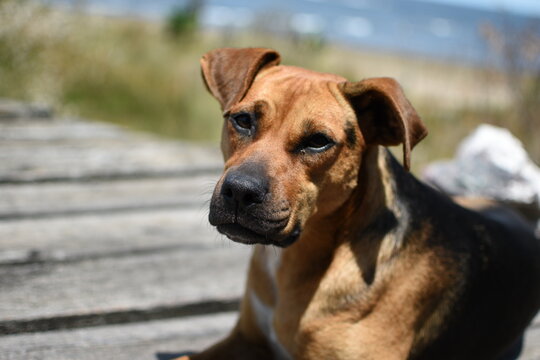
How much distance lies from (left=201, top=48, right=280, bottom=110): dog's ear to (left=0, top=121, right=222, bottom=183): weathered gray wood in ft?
7.99

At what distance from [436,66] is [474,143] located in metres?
15.6

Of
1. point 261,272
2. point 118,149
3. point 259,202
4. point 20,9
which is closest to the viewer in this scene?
point 259,202

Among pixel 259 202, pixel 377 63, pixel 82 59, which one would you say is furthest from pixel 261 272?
pixel 377 63

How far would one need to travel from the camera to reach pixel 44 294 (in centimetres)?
324

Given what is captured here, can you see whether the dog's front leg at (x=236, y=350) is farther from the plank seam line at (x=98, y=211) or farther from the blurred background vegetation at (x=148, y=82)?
the blurred background vegetation at (x=148, y=82)

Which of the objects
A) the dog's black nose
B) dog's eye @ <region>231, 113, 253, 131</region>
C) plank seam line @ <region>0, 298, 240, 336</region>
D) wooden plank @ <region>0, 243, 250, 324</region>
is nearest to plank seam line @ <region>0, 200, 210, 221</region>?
wooden plank @ <region>0, 243, 250, 324</region>

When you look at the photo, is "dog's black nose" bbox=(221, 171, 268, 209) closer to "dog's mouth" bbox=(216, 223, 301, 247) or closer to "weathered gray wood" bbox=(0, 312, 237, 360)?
"dog's mouth" bbox=(216, 223, 301, 247)

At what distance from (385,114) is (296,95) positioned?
0.40 m

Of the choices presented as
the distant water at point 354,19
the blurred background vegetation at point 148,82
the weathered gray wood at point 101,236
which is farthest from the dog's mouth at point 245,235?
the distant water at point 354,19

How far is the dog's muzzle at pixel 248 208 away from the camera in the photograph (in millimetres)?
2404

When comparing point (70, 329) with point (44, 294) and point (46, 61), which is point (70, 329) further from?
point (46, 61)

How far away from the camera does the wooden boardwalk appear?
300 cm

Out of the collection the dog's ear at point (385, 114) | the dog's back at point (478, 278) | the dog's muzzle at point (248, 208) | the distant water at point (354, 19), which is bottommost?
the distant water at point (354, 19)

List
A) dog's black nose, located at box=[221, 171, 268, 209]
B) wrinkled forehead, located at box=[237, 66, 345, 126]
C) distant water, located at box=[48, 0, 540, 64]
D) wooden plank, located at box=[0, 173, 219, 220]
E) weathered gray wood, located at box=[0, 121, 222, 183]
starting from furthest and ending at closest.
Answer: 1. distant water, located at box=[48, 0, 540, 64]
2. weathered gray wood, located at box=[0, 121, 222, 183]
3. wooden plank, located at box=[0, 173, 219, 220]
4. wrinkled forehead, located at box=[237, 66, 345, 126]
5. dog's black nose, located at box=[221, 171, 268, 209]
